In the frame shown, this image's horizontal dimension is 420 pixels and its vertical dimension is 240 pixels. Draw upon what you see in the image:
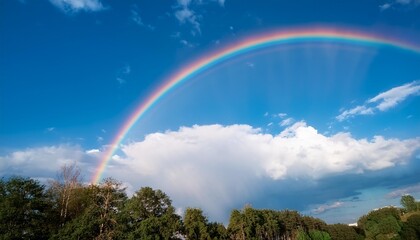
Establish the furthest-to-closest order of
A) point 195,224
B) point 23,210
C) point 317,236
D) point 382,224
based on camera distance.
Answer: point 382,224 → point 317,236 → point 195,224 → point 23,210

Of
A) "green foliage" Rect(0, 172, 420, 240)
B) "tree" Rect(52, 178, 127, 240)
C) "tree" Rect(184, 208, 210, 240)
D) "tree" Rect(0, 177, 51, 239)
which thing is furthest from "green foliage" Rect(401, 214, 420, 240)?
"tree" Rect(0, 177, 51, 239)

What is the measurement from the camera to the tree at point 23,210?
58.2m

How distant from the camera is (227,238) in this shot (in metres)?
98.0

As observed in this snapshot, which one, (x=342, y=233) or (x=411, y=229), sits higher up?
(x=342, y=233)

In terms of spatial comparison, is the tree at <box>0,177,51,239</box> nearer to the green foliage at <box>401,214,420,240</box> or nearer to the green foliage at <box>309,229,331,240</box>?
the green foliage at <box>309,229,331,240</box>

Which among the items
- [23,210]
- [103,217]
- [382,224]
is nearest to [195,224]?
[103,217]

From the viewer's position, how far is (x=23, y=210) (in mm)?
61219

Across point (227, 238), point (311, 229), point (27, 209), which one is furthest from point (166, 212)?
point (311, 229)

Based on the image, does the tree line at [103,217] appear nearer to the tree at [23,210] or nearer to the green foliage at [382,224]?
the tree at [23,210]

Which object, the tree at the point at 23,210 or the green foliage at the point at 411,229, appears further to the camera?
the green foliage at the point at 411,229

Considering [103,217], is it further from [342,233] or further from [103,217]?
[342,233]

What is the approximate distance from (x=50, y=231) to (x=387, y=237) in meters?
115

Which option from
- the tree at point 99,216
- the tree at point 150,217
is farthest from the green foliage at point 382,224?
the tree at point 99,216

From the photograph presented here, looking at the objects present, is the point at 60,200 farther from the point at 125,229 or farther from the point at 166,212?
the point at 166,212
